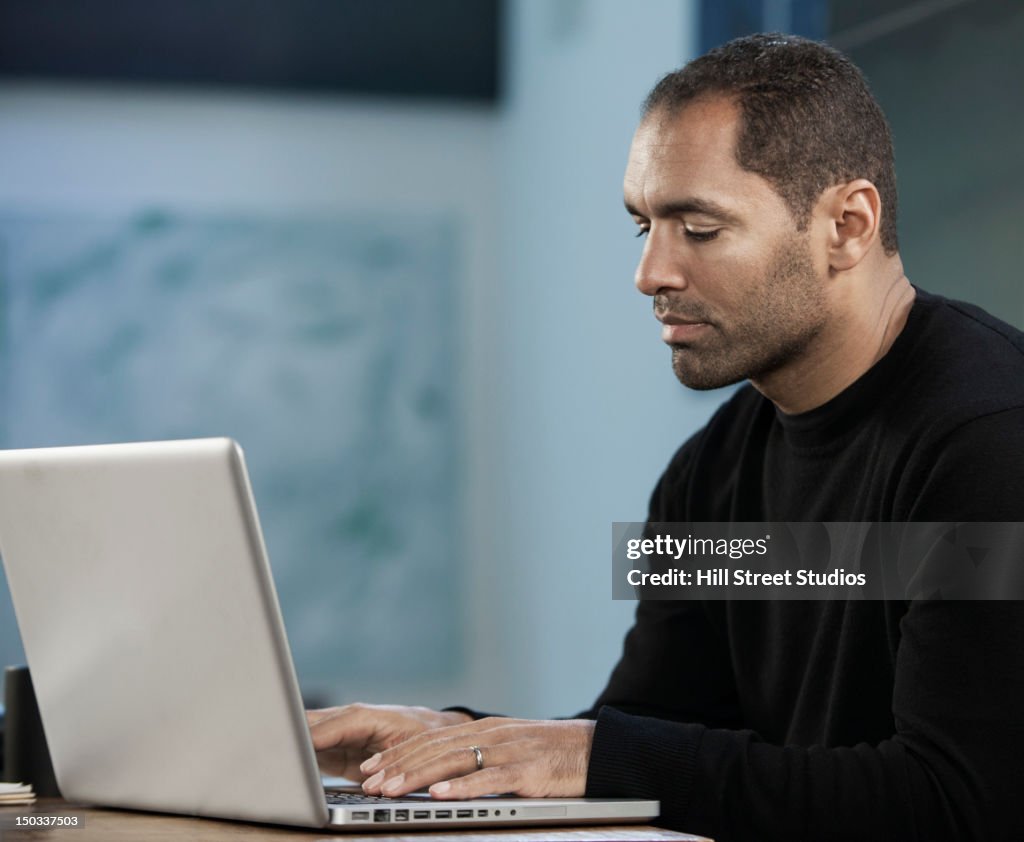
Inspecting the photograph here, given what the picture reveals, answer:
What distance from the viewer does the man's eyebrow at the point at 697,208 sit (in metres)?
1.52

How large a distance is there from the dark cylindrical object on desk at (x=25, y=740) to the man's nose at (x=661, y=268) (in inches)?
29.4

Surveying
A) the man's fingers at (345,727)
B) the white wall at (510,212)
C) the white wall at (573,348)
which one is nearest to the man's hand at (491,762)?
the man's fingers at (345,727)

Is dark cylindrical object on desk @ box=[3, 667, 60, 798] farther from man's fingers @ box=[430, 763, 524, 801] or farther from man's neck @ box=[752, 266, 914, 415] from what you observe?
man's neck @ box=[752, 266, 914, 415]

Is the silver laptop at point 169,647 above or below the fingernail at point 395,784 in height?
above

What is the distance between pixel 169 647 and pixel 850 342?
31.1 inches

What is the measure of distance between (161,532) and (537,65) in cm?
379

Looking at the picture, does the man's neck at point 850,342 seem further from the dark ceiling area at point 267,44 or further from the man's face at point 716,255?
the dark ceiling area at point 267,44

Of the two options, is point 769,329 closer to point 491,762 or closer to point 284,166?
point 491,762

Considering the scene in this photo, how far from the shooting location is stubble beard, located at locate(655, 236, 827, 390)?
156 centimetres

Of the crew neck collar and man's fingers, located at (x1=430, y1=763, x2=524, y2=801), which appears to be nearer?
man's fingers, located at (x1=430, y1=763, x2=524, y2=801)

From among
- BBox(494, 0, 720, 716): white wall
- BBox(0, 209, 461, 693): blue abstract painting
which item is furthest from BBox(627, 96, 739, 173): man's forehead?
BBox(0, 209, 461, 693): blue abstract painting

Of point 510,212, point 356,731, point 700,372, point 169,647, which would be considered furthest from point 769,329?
point 510,212

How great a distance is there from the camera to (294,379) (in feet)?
15.7

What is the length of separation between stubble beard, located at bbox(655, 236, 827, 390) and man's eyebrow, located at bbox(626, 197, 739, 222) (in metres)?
0.07
